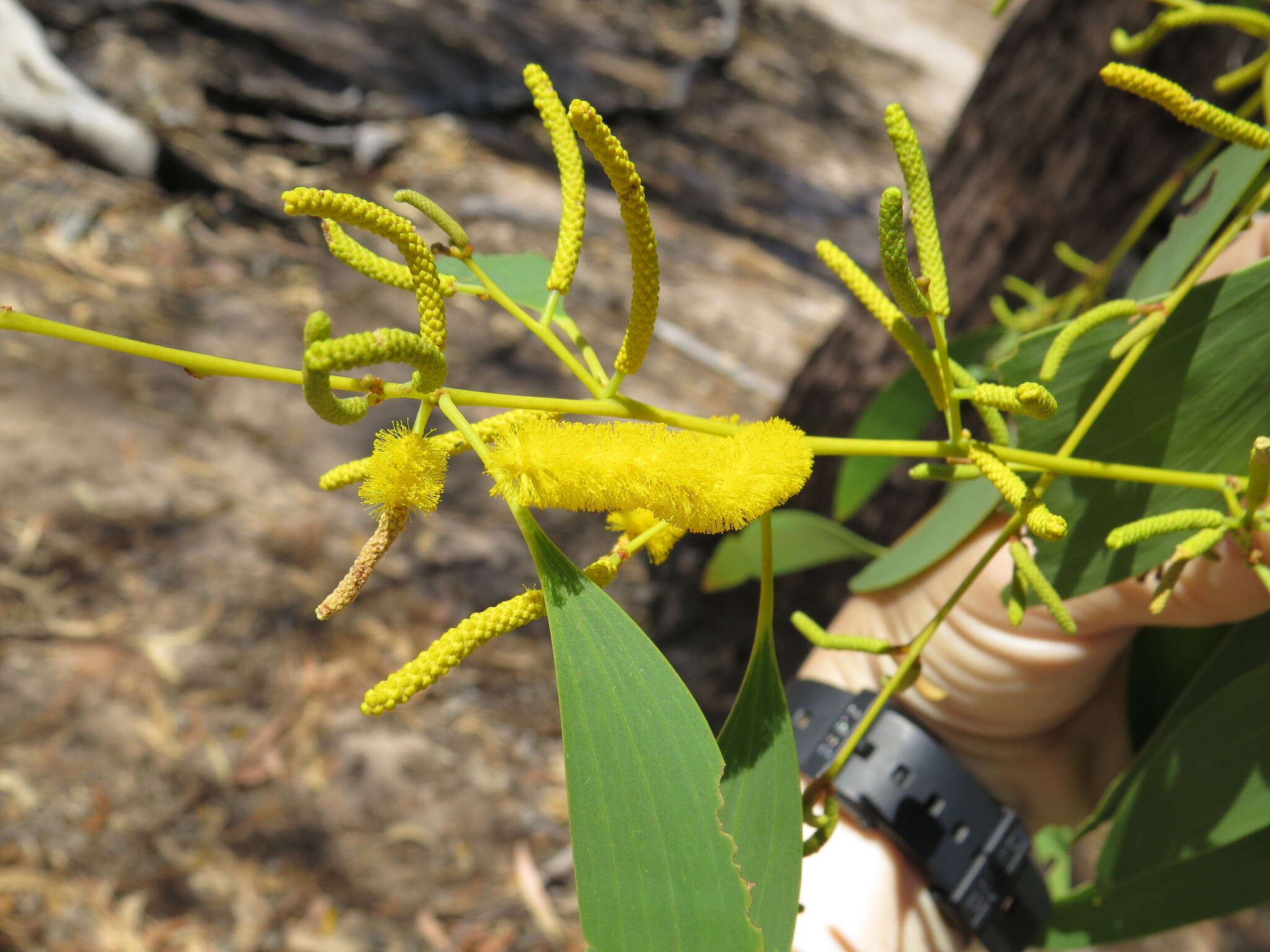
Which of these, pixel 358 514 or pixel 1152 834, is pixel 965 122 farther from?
pixel 358 514

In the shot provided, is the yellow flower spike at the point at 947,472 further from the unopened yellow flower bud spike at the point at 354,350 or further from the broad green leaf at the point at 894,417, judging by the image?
the broad green leaf at the point at 894,417

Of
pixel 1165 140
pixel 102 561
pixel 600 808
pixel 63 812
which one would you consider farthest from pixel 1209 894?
pixel 102 561

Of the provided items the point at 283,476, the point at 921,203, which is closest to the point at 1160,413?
the point at 921,203

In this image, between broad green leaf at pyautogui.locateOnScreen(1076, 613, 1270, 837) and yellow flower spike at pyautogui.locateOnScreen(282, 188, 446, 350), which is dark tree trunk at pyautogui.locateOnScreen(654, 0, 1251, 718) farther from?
yellow flower spike at pyautogui.locateOnScreen(282, 188, 446, 350)

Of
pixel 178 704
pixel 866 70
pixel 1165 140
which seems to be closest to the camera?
pixel 1165 140

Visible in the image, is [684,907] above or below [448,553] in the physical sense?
above

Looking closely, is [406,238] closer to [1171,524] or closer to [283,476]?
[1171,524]
